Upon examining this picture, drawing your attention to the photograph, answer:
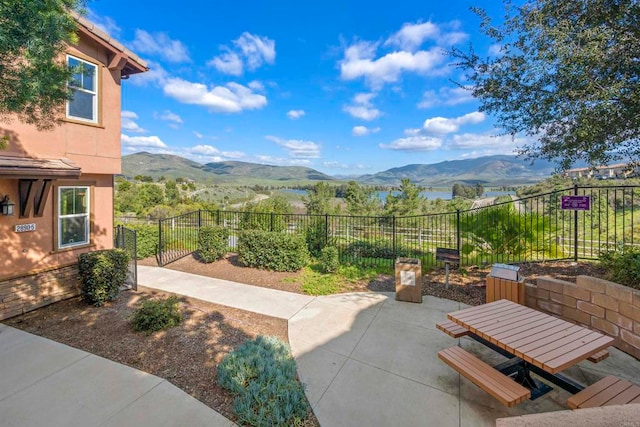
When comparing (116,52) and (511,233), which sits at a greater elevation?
(116,52)

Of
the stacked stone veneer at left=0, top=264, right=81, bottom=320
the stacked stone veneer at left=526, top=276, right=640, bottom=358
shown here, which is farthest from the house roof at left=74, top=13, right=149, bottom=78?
the stacked stone veneer at left=526, top=276, right=640, bottom=358

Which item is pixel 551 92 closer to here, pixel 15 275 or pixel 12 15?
pixel 12 15

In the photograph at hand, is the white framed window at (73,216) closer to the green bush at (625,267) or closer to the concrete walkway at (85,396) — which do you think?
the concrete walkway at (85,396)

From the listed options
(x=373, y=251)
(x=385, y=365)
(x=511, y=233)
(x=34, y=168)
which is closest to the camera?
(x=385, y=365)

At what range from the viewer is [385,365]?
359 cm

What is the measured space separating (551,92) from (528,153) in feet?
4.87

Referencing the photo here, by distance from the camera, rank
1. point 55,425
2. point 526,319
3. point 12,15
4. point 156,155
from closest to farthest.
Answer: point 55,425, point 12,15, point 526,319, point 156,155

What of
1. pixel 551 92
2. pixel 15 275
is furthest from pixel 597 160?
pixel 15 275

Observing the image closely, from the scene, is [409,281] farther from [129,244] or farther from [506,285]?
[129,244]

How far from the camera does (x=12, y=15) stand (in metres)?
2.85

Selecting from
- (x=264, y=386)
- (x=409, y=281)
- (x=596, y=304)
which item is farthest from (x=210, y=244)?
(x=596, y=304)

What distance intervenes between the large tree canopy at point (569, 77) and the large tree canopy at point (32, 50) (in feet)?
20.0

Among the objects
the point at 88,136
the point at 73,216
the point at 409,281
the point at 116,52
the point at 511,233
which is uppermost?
the point at 116,52

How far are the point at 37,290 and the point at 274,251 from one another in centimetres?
481
